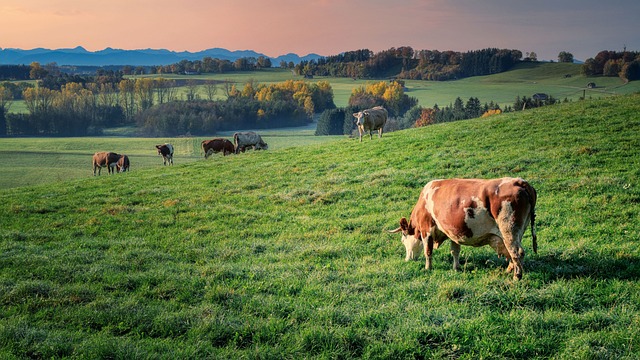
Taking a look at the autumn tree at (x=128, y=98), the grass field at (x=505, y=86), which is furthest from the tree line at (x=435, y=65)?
the autumn tree at (x=128, y=98)

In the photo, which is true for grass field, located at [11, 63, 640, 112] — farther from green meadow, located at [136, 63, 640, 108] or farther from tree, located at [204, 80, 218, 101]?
tree, located at [204, 80, 218, 101]

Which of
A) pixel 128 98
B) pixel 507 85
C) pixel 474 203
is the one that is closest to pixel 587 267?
pixel 474 203

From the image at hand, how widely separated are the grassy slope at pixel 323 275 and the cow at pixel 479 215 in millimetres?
533

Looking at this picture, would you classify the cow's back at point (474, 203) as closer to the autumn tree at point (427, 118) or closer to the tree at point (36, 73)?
the autumn tree at point (427, 118)

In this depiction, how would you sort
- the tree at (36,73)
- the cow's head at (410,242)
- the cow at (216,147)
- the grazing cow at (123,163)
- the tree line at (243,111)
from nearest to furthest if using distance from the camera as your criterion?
the cow's head at (410,242) → the grazing cow at (123,163) → the cow at (216,147) → the tree line at (243,111) → the tree at (36,73)

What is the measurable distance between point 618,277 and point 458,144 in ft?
51.6

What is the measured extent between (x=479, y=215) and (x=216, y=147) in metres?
35.1

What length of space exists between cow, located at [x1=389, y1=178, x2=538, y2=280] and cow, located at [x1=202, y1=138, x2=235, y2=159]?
33.1m

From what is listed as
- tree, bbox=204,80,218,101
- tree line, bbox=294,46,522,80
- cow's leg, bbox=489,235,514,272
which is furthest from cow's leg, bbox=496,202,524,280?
tree line, bbox=294,46,522,80

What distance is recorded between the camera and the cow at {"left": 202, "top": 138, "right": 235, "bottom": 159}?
131 feet

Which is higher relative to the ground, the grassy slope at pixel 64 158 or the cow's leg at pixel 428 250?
the cow's leg at pixel 428 250

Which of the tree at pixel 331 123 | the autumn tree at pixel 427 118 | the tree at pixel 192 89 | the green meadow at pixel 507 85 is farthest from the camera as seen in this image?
the tree at pixel 192 89

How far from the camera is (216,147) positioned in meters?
40.3

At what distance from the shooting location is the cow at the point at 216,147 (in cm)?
4000
